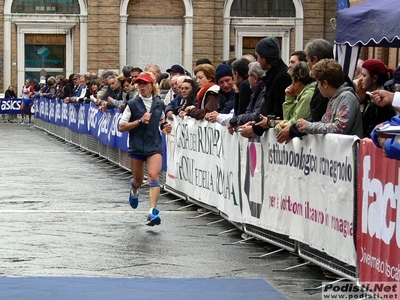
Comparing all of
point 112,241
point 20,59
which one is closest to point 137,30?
point 20,59

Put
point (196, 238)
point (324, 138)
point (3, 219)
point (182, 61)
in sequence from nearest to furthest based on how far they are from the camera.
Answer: point (324, 138) → point (196, 238) → point (3, 219) → point (182, 61)

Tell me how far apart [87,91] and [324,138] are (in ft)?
63.0

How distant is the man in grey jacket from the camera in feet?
30.4

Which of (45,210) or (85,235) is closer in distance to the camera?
(85,235)

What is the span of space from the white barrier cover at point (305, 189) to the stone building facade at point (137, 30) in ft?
125

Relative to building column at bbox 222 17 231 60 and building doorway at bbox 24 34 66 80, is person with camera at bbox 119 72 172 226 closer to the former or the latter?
building column at bbox 222 17 231 60

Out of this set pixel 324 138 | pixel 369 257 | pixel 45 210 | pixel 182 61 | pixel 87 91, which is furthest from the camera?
pixel 182 61

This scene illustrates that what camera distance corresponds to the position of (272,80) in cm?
1157

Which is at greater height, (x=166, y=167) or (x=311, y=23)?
(x=311, y=23)

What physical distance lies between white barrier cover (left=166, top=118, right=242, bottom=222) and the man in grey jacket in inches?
102

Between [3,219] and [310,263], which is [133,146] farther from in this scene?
[310,263]

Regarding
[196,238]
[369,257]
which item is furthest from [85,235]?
[369,257]

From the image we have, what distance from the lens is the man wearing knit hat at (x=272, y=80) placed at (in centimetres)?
1147

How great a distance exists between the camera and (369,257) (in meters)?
8.16
